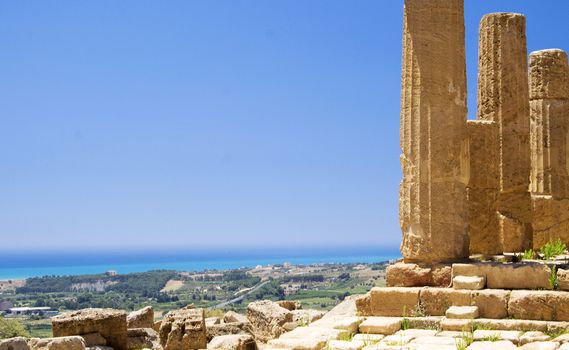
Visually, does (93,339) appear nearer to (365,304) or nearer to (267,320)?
(267,320)

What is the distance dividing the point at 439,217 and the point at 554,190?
347 inches

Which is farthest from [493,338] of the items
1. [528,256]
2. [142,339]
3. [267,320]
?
[142,339]

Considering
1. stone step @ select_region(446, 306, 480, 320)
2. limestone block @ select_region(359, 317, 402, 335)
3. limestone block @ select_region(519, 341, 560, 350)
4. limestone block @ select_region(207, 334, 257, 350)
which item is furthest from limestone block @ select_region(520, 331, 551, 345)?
limestone block @ select_region(207, 334, 257, 350)

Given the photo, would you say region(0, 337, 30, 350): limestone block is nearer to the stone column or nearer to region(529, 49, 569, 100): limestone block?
the stone column

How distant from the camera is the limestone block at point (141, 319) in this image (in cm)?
1772

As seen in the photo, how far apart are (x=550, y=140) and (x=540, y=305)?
10060 mm

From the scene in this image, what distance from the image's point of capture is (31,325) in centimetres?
4225

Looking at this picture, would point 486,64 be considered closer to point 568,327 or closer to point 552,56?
point 552,56

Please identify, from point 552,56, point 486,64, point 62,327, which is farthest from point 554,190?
point 62,327

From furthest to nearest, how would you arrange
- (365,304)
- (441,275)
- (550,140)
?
(550,140), (365,304), (441,275)

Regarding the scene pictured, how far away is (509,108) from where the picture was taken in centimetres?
1672

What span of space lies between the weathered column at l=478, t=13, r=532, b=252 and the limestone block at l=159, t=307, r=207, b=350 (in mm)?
7234

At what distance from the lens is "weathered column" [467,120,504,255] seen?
15.8 m

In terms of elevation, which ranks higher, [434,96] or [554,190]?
[434,96]
